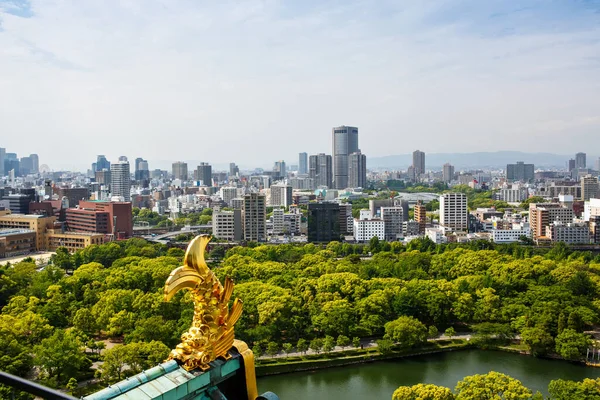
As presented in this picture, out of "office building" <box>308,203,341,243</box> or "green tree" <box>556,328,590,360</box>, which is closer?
"green tree" <box>556,328,590,360</box>

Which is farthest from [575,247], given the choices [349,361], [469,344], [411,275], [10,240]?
[10,240]

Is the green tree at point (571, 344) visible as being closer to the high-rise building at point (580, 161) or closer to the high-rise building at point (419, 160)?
the high-rise building at point (419, 160)

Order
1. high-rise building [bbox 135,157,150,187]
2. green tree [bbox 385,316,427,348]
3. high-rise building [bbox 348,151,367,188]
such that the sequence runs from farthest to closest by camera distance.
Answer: high-rise building [bbox 348,151,367,188], high-rise building [bbox 135,157,150,187], green tree [bbox 385,316,427,348]

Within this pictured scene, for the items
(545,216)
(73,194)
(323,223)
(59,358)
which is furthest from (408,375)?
(73,194)

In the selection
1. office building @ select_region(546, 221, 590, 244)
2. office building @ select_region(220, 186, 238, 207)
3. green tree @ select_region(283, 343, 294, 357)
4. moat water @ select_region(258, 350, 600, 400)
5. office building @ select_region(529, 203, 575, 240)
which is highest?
office building @ select_region(220, 186, 238, 207)

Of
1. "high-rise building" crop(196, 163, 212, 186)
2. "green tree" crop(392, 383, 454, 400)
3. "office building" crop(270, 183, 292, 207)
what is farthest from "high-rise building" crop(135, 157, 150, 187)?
"green tree" crop(392, 383, 454, 400)

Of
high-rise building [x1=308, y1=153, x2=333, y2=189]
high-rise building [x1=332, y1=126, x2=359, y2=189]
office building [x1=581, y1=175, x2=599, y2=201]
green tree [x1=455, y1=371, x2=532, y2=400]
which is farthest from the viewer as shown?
high-rise building [x1=332, y1=126, x2=359, y2=189]

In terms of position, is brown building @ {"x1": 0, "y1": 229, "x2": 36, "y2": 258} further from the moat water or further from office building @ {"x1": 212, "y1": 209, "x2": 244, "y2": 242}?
the moat water

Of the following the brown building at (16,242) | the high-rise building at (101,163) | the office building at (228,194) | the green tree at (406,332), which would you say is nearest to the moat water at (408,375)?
the green tree at (406,332)
